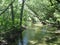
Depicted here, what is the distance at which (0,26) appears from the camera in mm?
23109

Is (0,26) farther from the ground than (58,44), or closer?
farther from the ground

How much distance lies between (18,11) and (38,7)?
11.5 m

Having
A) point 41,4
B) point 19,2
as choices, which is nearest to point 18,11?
point 19,2

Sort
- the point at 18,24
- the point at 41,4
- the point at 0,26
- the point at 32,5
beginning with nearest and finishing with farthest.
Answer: the point at 0,26
the point at 18,24
the point at 41,4
the point at 32,5

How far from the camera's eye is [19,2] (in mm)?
27344

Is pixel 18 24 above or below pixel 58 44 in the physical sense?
above

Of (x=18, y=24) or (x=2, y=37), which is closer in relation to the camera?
(x=2, y=37)

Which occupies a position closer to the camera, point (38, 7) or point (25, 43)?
point (25, 43)

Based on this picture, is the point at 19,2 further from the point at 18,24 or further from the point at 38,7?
the point at 38,7

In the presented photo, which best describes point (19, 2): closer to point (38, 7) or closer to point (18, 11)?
point (18, 11)

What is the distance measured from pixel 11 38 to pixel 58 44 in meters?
5.53

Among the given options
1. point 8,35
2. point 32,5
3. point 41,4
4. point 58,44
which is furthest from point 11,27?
point 32,5

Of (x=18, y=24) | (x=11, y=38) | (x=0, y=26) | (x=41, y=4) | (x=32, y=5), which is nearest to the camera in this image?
(x=0, y=26)

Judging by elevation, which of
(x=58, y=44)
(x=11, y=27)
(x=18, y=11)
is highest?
(x=18, y=11)
